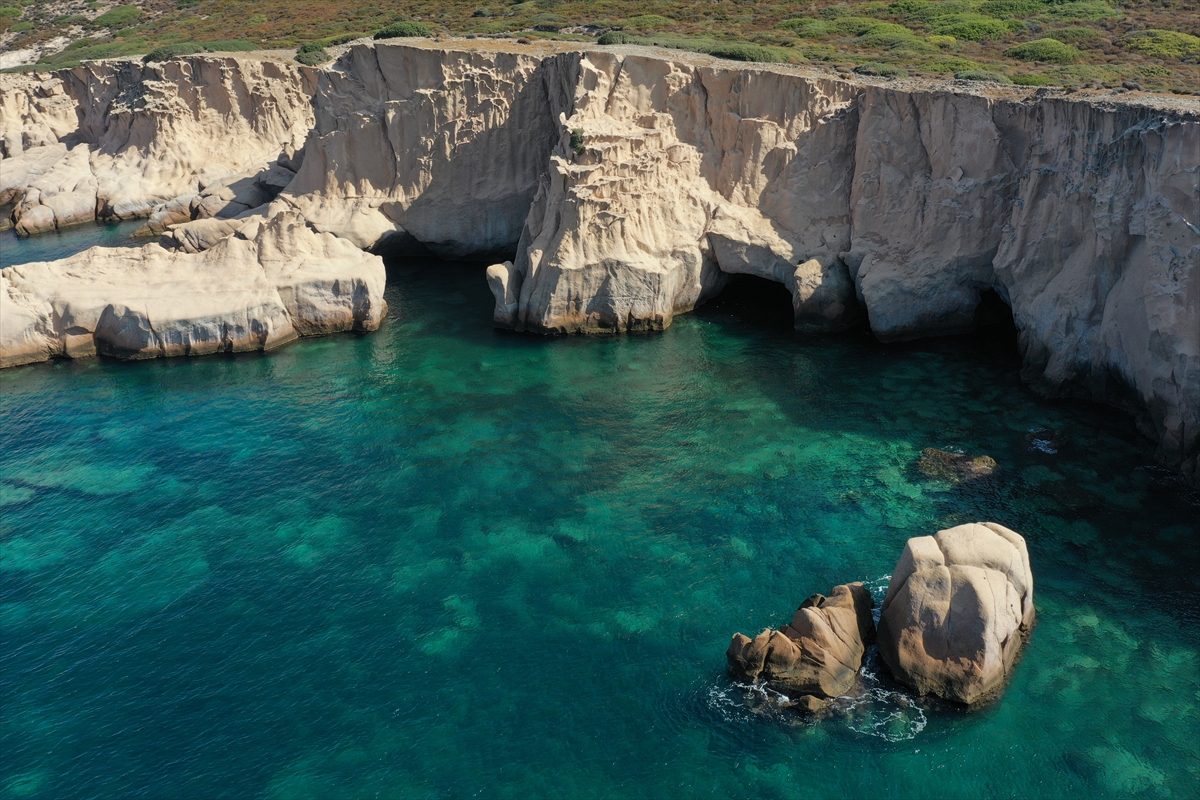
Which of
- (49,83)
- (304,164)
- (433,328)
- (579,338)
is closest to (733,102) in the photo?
(579,338)

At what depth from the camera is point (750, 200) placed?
37969 millimetres

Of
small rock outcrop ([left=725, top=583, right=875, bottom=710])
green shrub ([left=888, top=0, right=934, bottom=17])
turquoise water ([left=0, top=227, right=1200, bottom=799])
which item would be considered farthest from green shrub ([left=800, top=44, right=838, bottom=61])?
small rock outcrop ([left=725, top=583, right=875, bottom=710])

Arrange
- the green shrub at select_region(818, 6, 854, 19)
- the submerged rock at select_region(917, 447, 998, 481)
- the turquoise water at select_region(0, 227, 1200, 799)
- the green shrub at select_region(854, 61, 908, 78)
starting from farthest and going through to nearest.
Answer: the green shrub at select_region(818, 6, 854, 19), the green shrub at select_region(854, 61, 908, 78), the submerged rock at select_region(917, 447, 998, 481), the turquoise water at select_region(0, 227, 1200, 799)

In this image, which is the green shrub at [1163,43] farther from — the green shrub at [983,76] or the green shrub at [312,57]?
the green shrub at [312,57]

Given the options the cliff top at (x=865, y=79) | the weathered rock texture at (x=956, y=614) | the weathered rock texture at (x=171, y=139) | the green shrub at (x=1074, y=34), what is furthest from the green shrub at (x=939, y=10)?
the weathered rock texture at (x=956, y=614)

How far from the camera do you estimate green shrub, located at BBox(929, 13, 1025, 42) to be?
4791cm

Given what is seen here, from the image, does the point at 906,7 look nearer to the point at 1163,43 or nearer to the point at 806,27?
the point at 806,27

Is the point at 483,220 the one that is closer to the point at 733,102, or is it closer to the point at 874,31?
the point at 733,102

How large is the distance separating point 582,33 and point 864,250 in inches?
997

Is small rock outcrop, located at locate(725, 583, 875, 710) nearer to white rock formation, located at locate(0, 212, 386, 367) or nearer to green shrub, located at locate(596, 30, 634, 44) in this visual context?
white rock formation, located at locate(0, 212, 386, 367)

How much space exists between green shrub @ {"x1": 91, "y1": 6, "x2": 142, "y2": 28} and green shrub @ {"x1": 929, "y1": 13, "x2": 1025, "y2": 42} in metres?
72.7

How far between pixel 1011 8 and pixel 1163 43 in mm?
12320

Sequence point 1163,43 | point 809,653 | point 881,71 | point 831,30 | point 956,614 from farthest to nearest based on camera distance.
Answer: point 831,30 < point 1163,43 < point 881,71 < point 809,653 < point 956,614

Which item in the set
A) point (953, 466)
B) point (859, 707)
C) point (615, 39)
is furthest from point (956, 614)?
point (615, 39)
